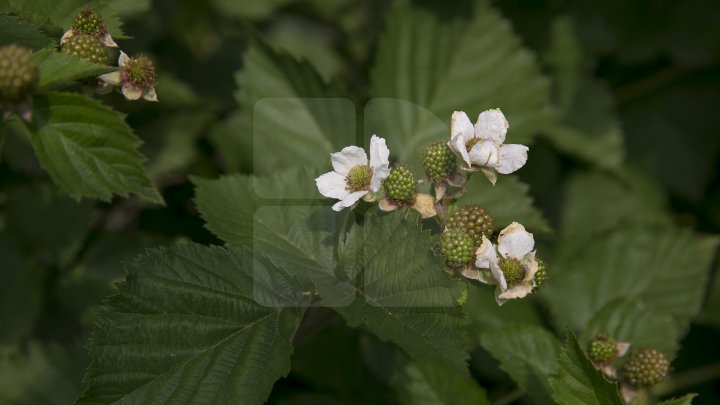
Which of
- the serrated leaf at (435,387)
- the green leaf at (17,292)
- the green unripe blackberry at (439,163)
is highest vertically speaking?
the green unripe blackberry at (439,163)

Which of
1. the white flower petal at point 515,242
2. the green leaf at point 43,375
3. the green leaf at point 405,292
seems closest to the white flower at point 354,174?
the green leaf at point 405,292

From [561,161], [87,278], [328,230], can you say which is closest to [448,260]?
[328,230]

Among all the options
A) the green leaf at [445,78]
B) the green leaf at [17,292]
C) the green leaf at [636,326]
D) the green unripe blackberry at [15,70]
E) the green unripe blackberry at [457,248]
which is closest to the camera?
the green unripe blackberry at [15,70]

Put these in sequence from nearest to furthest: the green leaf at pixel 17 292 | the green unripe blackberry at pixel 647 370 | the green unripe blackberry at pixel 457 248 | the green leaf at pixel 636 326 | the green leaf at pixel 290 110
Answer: the green unripe blackberry at pixel 457 248 < the green unripe blackberry at pixel 647 370 < the green leaf at pixel 636 326 < the green leaf at pixel 290 110 < the green leaf at pixel 17 292

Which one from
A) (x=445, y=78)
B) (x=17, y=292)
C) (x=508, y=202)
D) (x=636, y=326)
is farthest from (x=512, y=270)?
(x=17, y=292)

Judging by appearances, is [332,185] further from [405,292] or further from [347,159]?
[405,292]

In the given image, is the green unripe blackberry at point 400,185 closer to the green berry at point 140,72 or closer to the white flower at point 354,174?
the white flower at point 354,174
